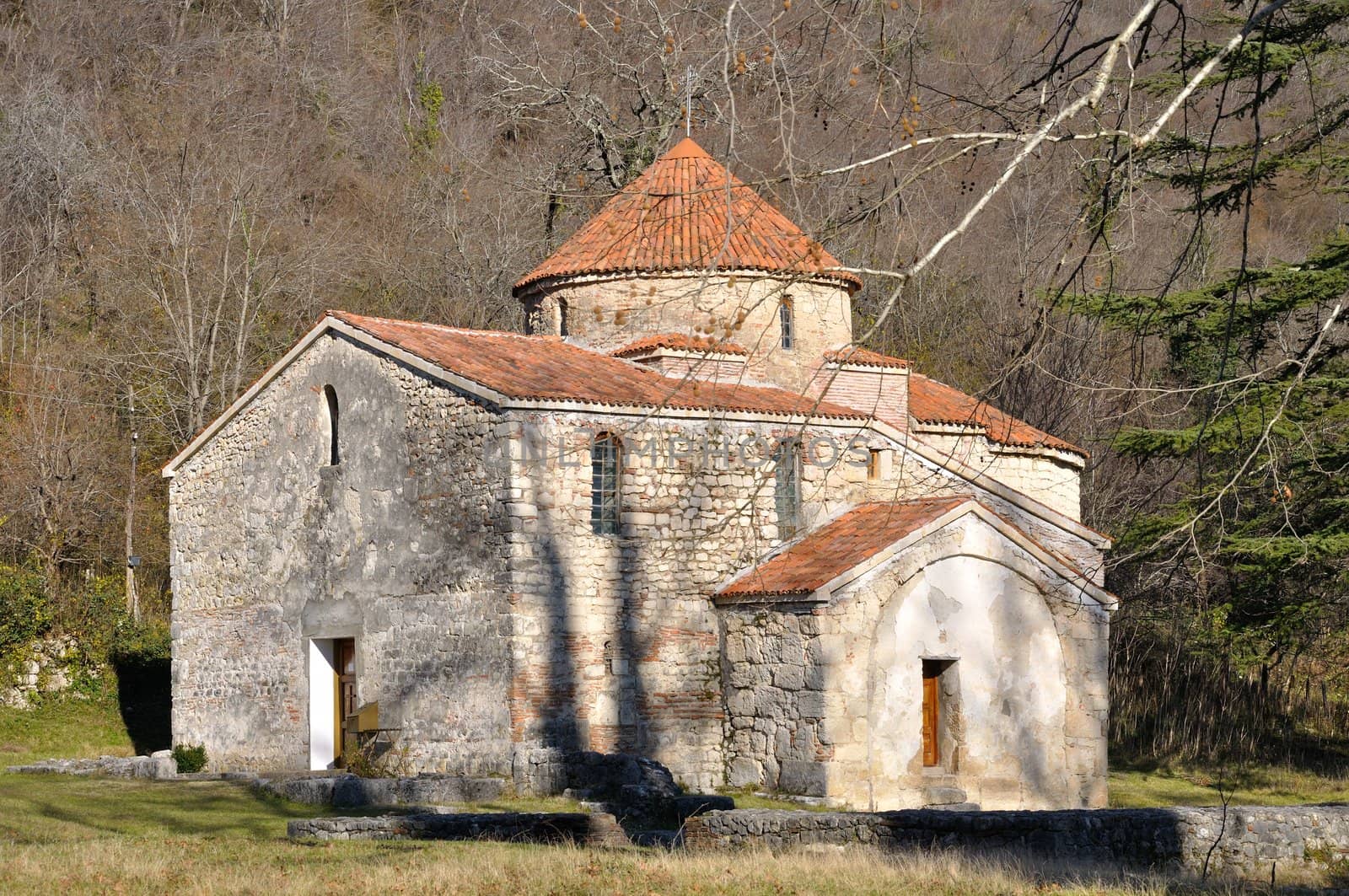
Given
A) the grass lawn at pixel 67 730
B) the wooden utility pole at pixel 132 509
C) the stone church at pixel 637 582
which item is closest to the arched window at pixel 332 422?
the stone church at pixel 637 582

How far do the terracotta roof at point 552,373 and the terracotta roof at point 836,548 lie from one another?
53.6 inches

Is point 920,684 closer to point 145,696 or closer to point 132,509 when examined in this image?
Result: point 145,696

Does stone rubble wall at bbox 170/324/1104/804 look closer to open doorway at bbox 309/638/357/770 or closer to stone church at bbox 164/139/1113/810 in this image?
stone church at bbox 164/139/1113/810

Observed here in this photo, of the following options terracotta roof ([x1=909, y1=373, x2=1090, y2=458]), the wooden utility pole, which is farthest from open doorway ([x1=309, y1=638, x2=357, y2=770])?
the wooden utility pole

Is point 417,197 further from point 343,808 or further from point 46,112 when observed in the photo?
point 343,808

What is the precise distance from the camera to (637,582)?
19.5m

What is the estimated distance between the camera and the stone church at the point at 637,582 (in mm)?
18656

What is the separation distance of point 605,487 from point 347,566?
356 centimetres

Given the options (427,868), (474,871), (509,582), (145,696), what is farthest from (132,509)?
(474,871)

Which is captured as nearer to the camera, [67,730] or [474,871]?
[474,871]

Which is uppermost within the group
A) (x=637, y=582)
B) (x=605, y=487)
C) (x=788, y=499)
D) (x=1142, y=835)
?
(x=605, y=487)

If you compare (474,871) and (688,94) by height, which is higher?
(688,94)

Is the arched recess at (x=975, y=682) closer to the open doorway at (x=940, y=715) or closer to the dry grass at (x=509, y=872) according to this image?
the open doorway at (x=940, y=715)

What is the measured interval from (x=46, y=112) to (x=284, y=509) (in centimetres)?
2066
